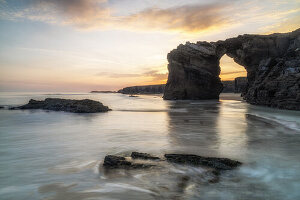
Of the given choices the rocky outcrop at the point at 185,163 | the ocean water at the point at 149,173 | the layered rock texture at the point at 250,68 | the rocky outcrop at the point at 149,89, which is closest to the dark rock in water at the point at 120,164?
the rocky outcrop at the point at 185,163

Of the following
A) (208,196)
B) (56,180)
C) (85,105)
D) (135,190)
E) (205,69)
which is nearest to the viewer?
(208,196)

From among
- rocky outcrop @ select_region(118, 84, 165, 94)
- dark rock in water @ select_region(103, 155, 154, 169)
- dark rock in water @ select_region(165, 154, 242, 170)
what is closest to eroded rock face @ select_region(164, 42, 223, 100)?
dark rock in water @ select_region(165, 154, 242, 170)

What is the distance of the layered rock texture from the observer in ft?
56.7

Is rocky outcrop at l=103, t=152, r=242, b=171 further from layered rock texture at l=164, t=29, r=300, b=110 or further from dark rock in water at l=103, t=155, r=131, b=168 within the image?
layered rock texture at l=164, t=29, r=300, b=110

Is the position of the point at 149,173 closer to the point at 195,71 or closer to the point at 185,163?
the point at 185,163

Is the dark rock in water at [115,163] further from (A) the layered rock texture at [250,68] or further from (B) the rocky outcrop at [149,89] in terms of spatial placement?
(B) the rocky outcrop at [149,89]

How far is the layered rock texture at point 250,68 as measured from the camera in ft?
56.7

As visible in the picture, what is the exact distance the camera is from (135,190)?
3057 mm

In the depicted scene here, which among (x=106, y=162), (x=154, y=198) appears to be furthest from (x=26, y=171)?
(x=154, y=198)

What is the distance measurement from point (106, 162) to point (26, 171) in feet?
5.27

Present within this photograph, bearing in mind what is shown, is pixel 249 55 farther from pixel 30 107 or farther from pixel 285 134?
pixel 30 107

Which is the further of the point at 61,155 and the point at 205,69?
the point at 205,69

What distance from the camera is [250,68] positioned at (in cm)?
3009

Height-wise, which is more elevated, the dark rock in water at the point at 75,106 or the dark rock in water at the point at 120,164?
the dark rock in water at the point at 75,106
